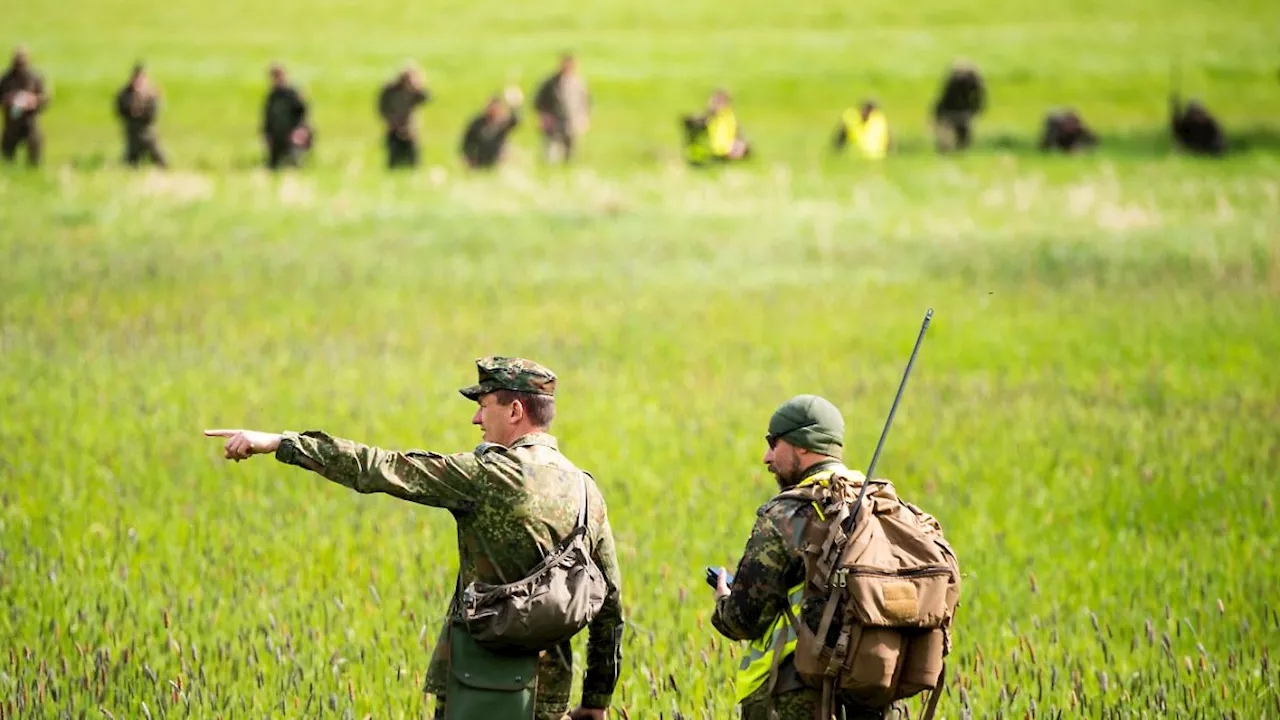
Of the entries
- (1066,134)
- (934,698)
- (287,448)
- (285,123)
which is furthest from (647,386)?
(1066,134)

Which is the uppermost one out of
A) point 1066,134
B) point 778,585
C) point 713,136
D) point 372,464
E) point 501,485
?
point 372,464

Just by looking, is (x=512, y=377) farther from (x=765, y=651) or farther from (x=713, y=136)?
(x=713, y=136)

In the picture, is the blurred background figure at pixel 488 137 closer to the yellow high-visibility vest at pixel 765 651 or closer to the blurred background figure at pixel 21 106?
the blurred background figure at pixel 21 106

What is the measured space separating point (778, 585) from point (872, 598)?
41 centimetres

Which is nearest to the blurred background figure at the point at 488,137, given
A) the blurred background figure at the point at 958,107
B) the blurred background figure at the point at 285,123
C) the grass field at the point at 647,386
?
the grass field at the point at 647,386

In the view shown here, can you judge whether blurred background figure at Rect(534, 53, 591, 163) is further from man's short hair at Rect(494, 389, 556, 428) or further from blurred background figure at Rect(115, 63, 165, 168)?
man's short hair at Rect(494, 389, 556, 428)

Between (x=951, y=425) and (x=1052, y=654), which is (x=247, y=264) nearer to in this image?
(x=951, y=425)

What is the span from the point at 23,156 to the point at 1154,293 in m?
22.7

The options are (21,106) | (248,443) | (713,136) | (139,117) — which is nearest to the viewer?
(248,443)

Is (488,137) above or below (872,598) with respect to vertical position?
below

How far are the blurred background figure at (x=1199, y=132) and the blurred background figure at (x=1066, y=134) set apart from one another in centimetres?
185

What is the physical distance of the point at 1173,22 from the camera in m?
72.1

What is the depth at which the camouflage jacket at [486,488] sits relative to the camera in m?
5.55

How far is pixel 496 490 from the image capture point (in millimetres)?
5754
